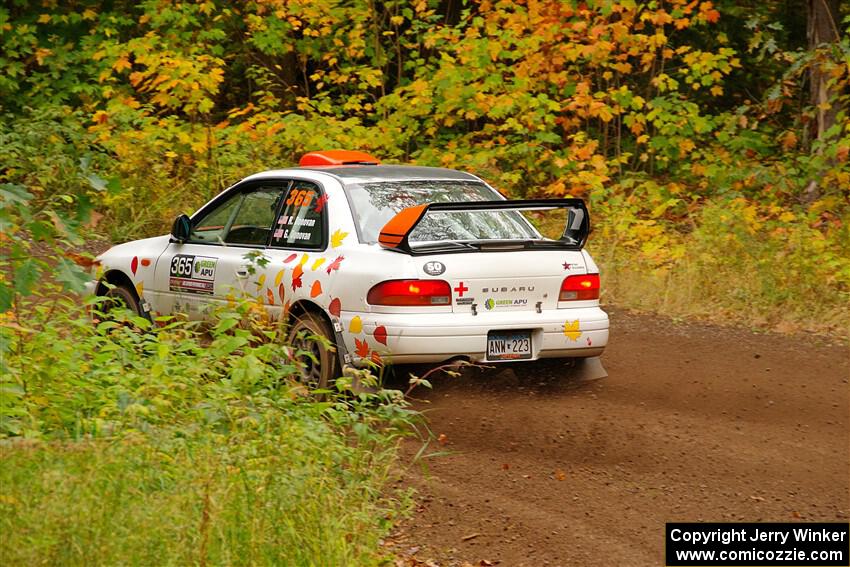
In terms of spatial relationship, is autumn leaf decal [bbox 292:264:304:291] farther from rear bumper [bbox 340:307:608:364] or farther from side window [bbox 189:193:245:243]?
side window [bbox 189:193:245:243]

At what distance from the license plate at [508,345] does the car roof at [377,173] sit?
144 cm

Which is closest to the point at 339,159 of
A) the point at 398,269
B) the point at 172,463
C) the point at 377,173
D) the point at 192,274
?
the point at 377,173

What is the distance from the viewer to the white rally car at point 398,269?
307 inches

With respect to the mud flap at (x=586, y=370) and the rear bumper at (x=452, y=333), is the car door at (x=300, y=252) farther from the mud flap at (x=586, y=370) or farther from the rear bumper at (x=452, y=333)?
the mud flap at (x=586, y=370)

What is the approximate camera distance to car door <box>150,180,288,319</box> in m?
8.85

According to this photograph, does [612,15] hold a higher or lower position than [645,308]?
higher

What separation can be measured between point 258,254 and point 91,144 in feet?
29.1

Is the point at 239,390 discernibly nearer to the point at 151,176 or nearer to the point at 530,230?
the point at 530,230

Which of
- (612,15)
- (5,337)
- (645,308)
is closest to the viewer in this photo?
(5,337)

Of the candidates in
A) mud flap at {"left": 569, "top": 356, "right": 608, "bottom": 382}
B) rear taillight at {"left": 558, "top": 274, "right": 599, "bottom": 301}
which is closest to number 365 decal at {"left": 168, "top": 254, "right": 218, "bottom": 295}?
rear taillight at {"left": 558, "top": 274, "right": 599, "bottom": 301}

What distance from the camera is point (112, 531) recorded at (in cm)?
437

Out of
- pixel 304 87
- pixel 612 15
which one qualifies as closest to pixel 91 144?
pixel 304 87

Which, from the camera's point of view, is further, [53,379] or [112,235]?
[112,235]

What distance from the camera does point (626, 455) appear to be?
714 centimetres
